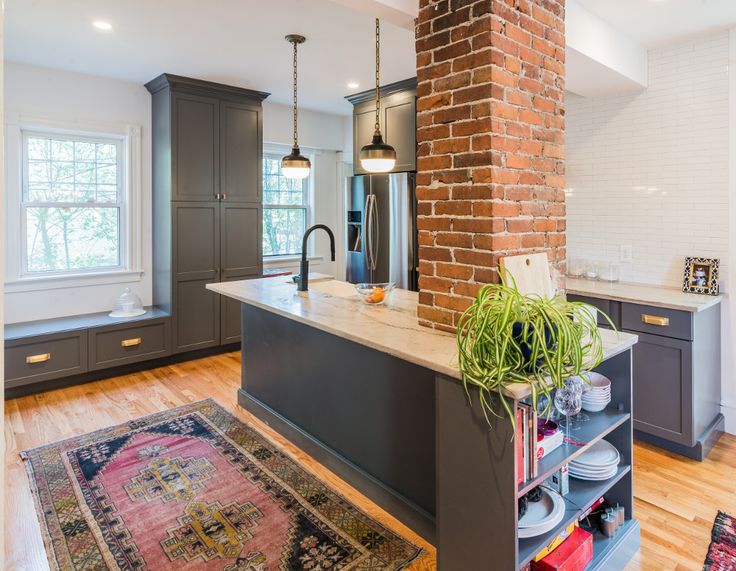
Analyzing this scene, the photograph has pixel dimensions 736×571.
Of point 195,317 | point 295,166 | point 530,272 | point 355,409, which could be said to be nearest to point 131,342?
point 195,317

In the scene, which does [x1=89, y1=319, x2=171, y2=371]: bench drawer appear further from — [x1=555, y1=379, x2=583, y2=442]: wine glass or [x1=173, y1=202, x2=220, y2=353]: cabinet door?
[x1=555, y1=379, x2=583, y2=442]: wine glass

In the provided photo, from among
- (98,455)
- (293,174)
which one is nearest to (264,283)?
(293,174)

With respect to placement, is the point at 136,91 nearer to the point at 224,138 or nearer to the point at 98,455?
the point at 224,138

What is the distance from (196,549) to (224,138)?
3.70m

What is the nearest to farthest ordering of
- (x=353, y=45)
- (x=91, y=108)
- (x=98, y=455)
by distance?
(x=98, y=455)
(x=353, y=45)
(x=91, y=108)

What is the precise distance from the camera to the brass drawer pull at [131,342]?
4.29 metres

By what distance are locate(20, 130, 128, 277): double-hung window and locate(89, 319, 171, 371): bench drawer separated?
724mm

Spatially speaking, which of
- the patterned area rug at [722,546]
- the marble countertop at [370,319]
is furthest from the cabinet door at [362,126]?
the patterned area rug at [722,546]

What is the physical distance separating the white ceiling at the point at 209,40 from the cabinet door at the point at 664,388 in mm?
2550

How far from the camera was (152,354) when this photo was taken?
4461 millimetres

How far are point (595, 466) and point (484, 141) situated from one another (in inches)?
54.4

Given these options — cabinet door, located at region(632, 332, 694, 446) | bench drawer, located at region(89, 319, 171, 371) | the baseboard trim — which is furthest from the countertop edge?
bench drawer, located at region(89, 319, 171, 371)

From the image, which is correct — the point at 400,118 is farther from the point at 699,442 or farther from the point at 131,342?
the point at 699,442

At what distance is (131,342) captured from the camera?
170 inches
